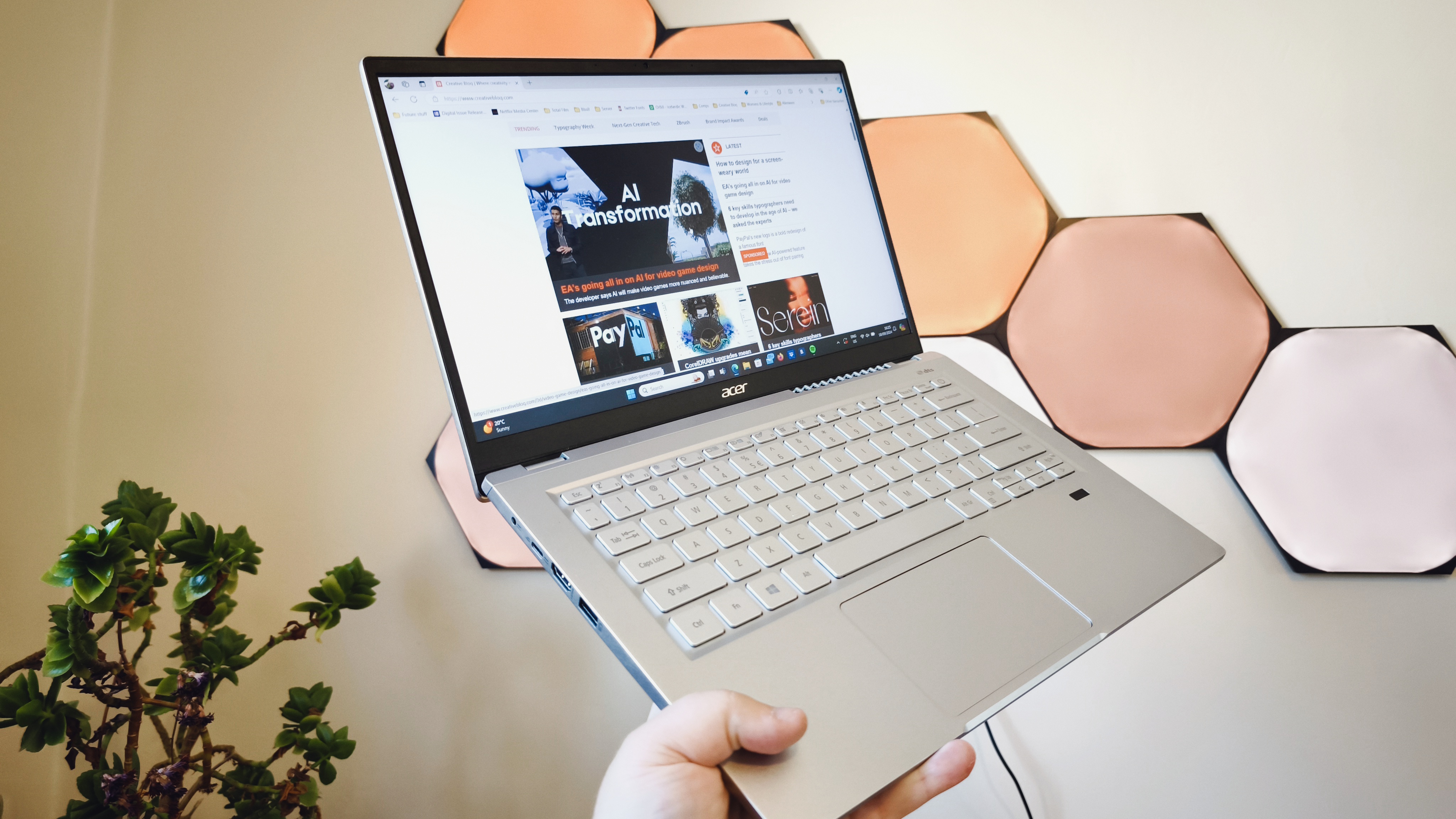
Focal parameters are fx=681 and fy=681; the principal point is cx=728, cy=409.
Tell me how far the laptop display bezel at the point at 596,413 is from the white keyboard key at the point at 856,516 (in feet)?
0.49

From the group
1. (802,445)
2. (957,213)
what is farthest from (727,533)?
(957,213)

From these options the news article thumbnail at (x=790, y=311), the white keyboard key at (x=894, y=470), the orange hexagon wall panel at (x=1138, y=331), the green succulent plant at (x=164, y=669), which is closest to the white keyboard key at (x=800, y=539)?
the white keyboard key at (x=894, y=470)

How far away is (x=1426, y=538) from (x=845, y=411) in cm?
67

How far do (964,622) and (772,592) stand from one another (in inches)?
5.1

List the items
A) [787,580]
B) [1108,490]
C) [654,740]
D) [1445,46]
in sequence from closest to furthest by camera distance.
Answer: [654,740] < [787,580] < [1108,490] < [1445,46]

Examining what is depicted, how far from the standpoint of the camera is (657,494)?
19.1 inches

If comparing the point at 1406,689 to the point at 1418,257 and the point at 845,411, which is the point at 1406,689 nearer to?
the point at 1418,257

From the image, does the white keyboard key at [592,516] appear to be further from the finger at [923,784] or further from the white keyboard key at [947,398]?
the white keyboard key at [947,398]

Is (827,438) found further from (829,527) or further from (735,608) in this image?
(735,608)

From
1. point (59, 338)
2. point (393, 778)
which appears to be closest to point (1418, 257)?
point (393, 778)

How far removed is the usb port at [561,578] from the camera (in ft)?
1.35

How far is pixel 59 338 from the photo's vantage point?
2.44 ft

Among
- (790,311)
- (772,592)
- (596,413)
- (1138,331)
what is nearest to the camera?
(772,592)

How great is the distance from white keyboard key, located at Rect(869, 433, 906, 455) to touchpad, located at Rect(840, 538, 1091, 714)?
111 mm
